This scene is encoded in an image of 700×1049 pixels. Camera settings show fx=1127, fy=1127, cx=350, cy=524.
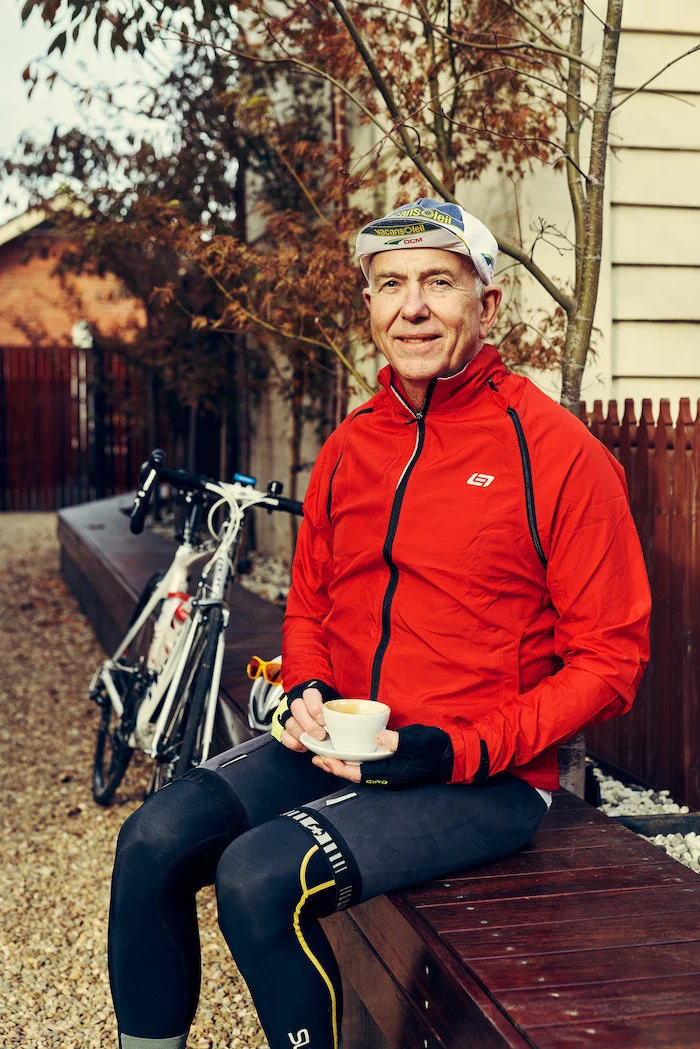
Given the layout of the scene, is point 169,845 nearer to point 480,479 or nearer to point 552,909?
point 552,909

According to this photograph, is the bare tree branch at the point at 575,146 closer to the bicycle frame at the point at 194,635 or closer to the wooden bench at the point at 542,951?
the bicycle frame at the point at 194,635

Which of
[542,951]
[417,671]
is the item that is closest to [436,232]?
[417,671]

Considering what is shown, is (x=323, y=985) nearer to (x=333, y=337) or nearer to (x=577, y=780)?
(x=577, y=780)

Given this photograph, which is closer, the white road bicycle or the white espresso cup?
the white espresso cup

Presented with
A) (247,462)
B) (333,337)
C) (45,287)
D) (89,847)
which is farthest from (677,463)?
(45,287)

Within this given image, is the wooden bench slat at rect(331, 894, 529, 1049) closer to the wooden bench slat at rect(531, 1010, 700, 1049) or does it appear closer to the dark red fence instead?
the wooden bench slat at rect(531, 1010, 700, 1049)

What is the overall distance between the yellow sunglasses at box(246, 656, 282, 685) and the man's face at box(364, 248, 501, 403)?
1.07m

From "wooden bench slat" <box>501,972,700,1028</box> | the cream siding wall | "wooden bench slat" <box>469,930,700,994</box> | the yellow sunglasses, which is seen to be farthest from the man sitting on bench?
the cream siding wall

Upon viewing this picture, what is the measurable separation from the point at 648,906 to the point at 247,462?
25.3ft

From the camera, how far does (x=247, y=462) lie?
954 cm

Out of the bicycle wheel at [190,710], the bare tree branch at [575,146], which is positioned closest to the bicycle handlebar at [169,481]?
the bicycle wheel at [190,710]

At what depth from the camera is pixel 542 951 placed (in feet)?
6.12

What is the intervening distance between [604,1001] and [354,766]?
2.12 ft

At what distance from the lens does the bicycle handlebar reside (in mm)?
3869
